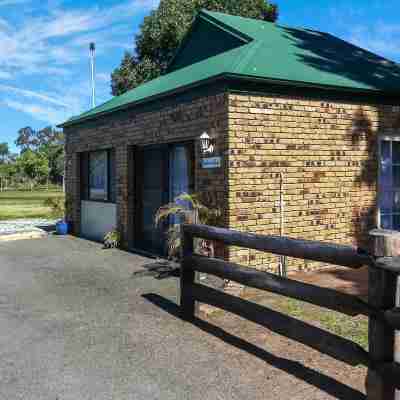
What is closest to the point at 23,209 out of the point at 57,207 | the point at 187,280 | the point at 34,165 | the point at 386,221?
the point at 57,207

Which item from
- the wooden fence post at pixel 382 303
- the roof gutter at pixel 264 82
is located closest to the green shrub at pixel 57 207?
the roof gutter at pixel 264 82

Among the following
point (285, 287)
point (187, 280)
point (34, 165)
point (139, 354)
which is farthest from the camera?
point (34, 165)

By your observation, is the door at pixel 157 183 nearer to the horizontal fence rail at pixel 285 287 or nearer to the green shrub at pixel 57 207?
the horizontal fence rail at pixel 285 287

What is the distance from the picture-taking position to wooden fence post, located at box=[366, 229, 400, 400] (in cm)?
351

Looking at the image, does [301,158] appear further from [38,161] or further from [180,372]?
[38,161]

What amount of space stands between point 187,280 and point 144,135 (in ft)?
18.0

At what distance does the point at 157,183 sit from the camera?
10.9 metres

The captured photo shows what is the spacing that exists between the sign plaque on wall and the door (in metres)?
0.94

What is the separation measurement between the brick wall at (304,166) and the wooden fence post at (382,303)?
15.0 ft

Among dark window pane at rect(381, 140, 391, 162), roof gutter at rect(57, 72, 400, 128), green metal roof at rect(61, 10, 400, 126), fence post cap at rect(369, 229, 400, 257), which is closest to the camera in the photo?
fence post cap at rect(369, 229, 400, 257)

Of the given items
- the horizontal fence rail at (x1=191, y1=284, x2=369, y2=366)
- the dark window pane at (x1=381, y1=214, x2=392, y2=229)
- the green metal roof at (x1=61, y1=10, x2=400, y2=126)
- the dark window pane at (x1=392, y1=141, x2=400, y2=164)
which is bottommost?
the horizontal fence rail at (x1=191, y1=284, x2=369, y2=366)

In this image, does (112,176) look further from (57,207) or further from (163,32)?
(163,32)

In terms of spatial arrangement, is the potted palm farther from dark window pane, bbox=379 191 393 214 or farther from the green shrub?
dark window pane, bbox=379 191 393 214

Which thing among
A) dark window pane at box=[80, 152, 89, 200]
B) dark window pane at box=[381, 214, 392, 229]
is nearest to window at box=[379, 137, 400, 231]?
dark window pane at box=[381, 214, 392, 229]
